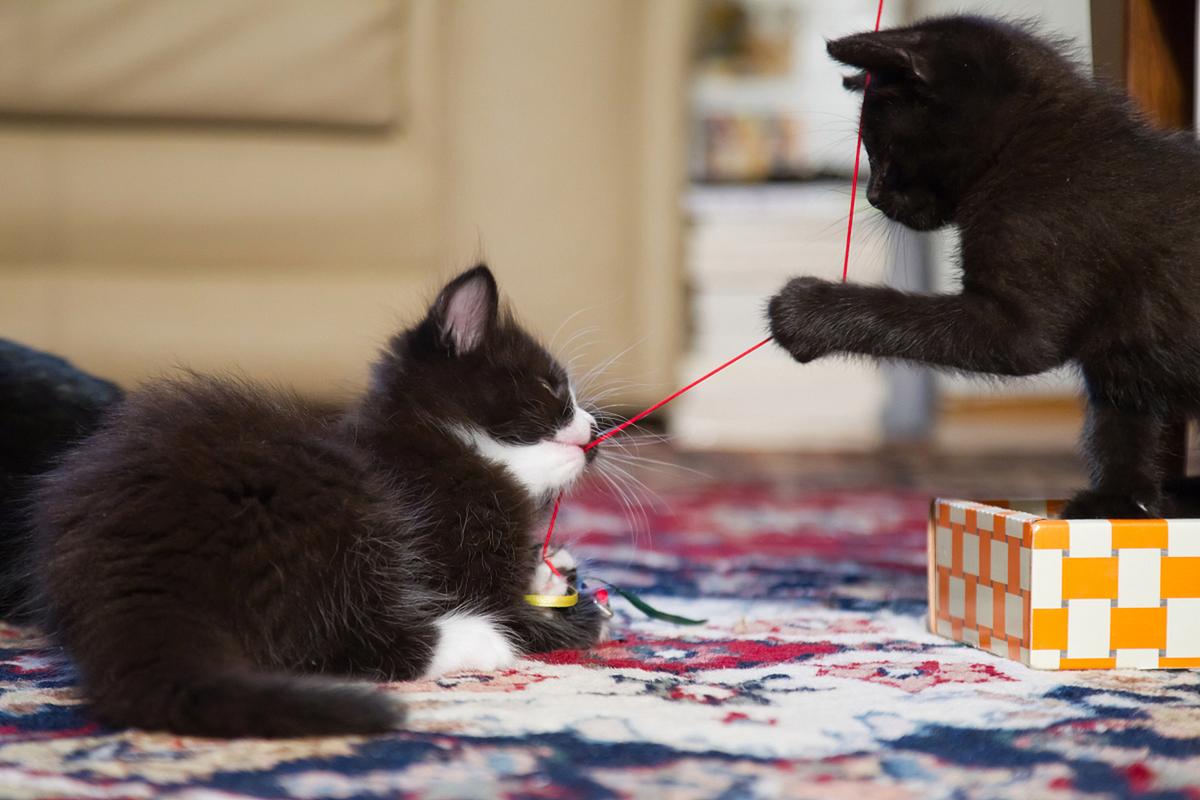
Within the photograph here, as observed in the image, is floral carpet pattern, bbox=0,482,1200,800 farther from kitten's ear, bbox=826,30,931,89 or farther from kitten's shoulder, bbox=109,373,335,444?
kitten's ear, bbox=826,30,931,89

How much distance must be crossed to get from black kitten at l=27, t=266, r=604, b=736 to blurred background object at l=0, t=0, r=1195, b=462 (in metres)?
0.83

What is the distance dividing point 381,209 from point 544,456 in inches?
48.8

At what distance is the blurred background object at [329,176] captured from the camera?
2.18 m

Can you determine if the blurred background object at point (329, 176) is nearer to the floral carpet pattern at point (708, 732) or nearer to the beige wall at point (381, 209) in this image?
the beige wall at point (381, 209)

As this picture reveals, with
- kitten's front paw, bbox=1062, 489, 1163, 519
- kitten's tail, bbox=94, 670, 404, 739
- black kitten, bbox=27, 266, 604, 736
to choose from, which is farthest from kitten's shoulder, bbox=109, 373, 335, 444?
kitten's front paw, bbox=1062, 489, 1163, 519

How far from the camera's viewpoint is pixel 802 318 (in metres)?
1.07

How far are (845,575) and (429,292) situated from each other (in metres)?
1.00

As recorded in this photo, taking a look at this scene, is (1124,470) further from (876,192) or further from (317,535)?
(317,535)

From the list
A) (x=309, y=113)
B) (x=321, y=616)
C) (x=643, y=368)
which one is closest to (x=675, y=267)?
(x=643, y=368)

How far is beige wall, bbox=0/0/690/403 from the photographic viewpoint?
218cm

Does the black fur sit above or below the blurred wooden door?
below

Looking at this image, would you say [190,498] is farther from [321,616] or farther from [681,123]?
[681,123]

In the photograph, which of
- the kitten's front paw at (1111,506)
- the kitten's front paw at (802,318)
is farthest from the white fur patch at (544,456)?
the kitten's front paw at (1111,506)

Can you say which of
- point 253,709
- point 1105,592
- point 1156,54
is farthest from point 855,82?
point 253,709
